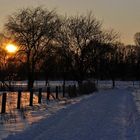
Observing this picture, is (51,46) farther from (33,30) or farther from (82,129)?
(82,129)

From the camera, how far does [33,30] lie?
64.0 m

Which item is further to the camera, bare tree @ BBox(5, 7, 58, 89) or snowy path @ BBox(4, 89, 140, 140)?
bare tree @ BBox(5, 7, 58, 89)

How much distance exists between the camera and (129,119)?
20.4 metres

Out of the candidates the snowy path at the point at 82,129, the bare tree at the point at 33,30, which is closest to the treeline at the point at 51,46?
the bare tree at the point at 33,30

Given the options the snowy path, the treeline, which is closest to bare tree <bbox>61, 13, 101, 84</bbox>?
the treeline

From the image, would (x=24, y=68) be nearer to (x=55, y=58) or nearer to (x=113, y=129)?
(x=55, y=58)

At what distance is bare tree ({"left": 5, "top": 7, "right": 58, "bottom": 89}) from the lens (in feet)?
210

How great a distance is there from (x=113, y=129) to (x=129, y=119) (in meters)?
4.17

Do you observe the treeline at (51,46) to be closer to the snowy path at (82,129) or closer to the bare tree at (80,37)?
the bare tree at (80,37)

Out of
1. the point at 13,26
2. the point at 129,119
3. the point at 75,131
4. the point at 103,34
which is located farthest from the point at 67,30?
the point at 75,131

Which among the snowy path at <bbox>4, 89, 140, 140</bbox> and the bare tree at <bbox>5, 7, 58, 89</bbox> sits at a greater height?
the bare tree at <bbox>5, 7, 58, 89</bbox>

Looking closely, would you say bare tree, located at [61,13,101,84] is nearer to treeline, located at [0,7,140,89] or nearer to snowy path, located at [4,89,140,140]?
treeline, located at [0,7,140,89]

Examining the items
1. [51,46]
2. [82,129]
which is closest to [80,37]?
[51,46]

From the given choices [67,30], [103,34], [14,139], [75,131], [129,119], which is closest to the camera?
[14,139]
